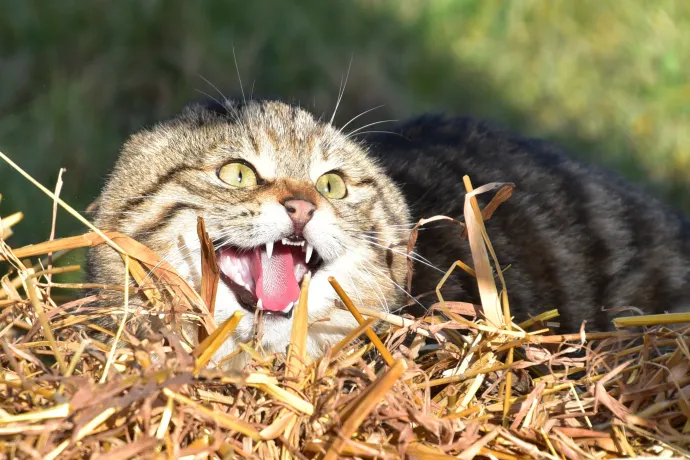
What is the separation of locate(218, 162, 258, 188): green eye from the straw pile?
0.39 m

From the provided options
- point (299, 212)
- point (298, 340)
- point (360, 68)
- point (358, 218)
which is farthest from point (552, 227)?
point (360, 68)

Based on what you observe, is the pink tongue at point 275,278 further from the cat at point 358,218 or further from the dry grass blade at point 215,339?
the dry grass blade at point 215,339

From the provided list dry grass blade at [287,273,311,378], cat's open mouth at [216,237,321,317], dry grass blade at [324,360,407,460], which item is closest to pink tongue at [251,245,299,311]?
cat's open mouth at [216,237,321,317]

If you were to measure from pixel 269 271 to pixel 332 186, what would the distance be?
40cm

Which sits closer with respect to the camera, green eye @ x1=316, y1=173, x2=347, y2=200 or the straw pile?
the straw pile

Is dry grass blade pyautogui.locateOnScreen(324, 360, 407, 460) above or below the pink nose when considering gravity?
below

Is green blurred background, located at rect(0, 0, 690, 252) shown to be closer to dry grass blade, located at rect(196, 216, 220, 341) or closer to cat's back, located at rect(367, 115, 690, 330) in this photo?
cat's back, located at rect(367, 115, 690, 330)

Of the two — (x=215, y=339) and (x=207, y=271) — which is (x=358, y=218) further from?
(x=215, y=339)

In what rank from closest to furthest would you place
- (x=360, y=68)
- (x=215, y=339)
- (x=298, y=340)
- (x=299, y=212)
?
(x=215, y=339)
(x=298, y=340)
(x=299, y=212)
(x=360, y=68)

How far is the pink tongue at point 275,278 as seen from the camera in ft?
6.72

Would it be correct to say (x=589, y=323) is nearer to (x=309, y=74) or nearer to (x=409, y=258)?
(x=409, y=258)

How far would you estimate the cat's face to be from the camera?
2.05 m

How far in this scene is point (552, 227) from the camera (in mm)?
2906

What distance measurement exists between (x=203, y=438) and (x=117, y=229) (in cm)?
85
